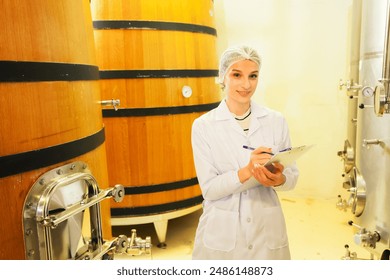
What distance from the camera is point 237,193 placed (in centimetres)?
130

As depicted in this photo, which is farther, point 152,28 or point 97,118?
point 152,28

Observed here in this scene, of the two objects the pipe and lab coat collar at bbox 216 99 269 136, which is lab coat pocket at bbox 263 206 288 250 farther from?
the pipe

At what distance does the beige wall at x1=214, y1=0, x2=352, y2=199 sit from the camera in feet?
8.32

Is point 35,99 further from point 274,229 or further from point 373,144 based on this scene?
point 373,144

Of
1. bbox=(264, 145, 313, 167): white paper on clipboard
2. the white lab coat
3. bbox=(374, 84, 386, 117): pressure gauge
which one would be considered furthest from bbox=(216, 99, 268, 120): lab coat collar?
bbox=(374, 84, 386, 117): pressure gauge

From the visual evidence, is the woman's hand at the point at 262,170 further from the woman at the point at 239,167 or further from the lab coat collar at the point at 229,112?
the lab coat collar at the point at 229,112

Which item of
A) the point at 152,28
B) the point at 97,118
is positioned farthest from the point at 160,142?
the point at 97,118

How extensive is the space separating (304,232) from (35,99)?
75.7 inches

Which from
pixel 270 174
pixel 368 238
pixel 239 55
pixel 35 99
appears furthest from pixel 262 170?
pixel 368 238

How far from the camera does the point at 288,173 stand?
1.29m

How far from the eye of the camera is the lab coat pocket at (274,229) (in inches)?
51.3
